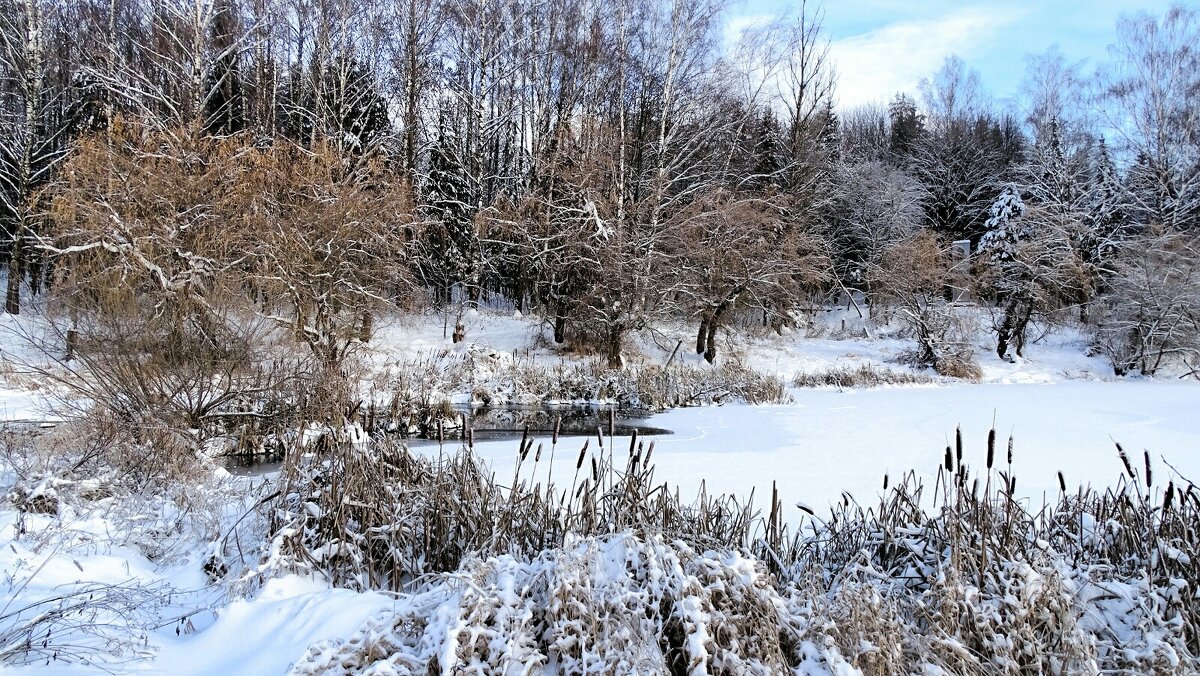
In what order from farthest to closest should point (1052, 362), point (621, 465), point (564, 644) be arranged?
point (1052, 362) < point (621, 465) < point (564, 644)

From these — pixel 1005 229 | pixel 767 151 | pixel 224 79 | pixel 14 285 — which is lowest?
pixel 14 285

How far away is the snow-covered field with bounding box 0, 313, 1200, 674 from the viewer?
2928mm

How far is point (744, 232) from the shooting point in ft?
59.4

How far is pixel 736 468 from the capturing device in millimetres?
6379

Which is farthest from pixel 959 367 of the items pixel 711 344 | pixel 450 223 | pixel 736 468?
pixel 450 223

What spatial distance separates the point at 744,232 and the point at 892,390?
5.75m

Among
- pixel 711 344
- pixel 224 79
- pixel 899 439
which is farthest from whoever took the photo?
pixel 224 79

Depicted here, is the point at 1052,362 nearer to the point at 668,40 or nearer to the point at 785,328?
the point at 785,328

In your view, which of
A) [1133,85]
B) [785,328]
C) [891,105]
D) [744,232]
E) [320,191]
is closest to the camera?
[320,191]

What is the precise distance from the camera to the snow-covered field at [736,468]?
2.93 m

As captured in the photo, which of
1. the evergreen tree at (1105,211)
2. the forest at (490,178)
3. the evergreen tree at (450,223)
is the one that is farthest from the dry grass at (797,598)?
the evergreen tree at (1105,211)

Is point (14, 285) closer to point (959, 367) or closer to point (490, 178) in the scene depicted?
point (490, 178)

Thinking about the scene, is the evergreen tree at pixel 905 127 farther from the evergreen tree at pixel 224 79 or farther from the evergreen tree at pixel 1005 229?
the evergreen tree at pixel 224 79

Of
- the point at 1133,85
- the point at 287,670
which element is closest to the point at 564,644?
the point at 287,670
